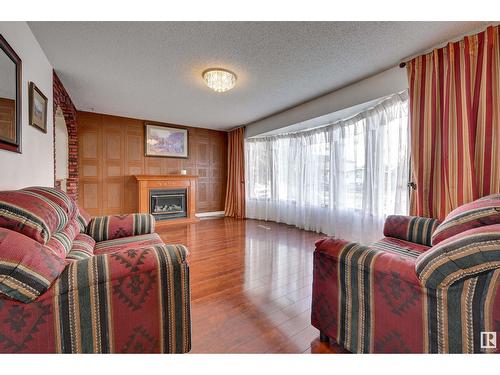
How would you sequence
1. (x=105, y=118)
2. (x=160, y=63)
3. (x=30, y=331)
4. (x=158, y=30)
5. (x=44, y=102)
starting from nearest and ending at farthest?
1. (x=30, y=331)
2. (x=158, y=30)
3. (x=44, y=102)
4. (x=160, y=63)
5. (x=105, y=118)

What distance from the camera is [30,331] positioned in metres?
0.80

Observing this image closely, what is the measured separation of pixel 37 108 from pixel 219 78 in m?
1.79

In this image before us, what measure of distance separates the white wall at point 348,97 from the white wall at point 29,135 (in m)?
3.32

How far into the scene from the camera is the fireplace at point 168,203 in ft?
16.2

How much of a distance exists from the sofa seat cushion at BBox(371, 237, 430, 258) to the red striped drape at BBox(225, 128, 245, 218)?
389 cm

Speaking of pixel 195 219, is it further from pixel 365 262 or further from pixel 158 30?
pixel 365 262

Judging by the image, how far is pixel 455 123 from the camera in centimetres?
194

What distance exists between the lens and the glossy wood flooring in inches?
51.7

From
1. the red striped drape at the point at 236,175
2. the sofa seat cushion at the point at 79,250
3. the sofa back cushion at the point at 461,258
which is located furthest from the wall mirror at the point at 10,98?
the red striped drape at the point at 236,175

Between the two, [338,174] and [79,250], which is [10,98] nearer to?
[79,250]

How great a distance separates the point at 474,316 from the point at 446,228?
60 cm
